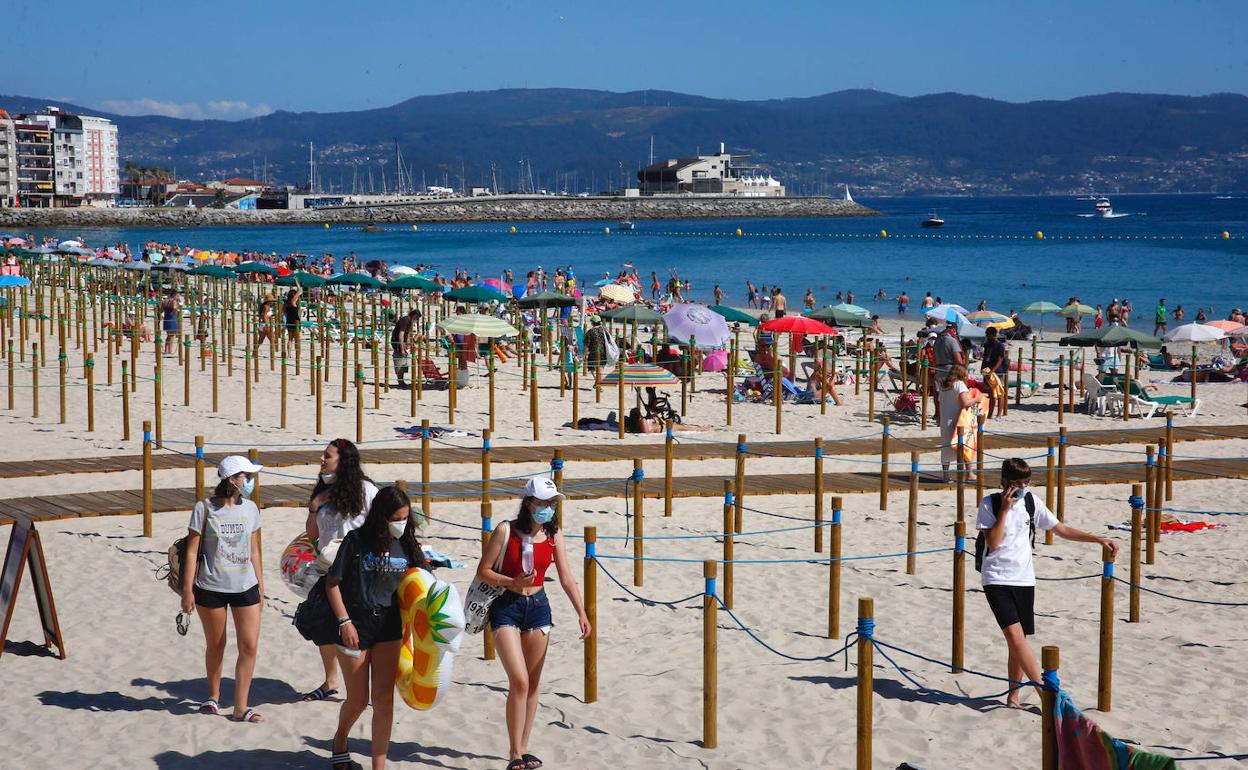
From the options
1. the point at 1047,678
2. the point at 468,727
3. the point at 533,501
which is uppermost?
the point at 533,501

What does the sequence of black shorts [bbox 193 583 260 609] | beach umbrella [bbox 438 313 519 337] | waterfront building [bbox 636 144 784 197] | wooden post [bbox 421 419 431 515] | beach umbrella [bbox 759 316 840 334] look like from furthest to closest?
1. waterfront building [bbox 636 144 784 197]
2. beach umbrella [bbox 759 316 840 334]
3. beach umbrella [bbox 438 313 519 337]
4. wooden post [bbox 421 419 431 515]
5. black shorts [bbox 193 583 260 609]

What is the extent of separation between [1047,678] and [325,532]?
348 cm

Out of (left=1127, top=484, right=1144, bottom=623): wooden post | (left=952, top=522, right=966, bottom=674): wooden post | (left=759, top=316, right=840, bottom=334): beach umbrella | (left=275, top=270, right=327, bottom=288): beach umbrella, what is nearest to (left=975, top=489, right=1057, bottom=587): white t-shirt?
(left=952, top=522, right=966, bottom=674): wooden post

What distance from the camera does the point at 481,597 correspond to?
6414mm

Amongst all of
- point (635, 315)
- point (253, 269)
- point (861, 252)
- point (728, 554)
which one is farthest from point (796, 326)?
point (861, 252)

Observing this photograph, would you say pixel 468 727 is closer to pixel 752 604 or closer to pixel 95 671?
pixel 95 671

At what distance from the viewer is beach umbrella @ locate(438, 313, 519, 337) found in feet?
67.0

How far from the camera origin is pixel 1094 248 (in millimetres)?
96938

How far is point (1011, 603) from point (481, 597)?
9.28ft

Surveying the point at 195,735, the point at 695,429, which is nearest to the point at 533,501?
the point at 195,735

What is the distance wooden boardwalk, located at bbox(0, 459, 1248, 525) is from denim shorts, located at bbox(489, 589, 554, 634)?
5.60 meters

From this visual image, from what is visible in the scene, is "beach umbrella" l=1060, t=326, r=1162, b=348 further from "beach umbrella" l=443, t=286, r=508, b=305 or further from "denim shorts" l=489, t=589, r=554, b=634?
"denim shorts" l=489, t=589, r=554, b=634

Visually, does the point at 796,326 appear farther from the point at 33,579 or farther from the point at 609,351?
the point at 33,579

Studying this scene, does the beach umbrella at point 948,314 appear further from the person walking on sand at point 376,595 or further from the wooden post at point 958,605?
the person walking on sand at point 376,595
